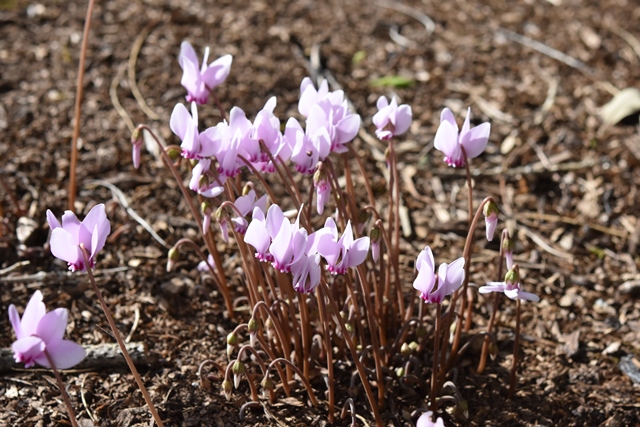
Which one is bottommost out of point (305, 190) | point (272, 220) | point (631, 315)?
point (631, 315)

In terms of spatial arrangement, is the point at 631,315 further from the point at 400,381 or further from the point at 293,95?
the point at 293,95

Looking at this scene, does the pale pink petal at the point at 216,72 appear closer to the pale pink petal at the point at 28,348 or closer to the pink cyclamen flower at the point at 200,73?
the pink cyclamen flower at the point at 200,73

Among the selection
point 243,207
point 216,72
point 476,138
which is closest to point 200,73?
point 216,72

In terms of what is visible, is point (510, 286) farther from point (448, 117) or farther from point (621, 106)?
point (621, 106)

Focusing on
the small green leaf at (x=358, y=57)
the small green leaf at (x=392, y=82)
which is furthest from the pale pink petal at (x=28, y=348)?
the small green leaf at (x=358, y=57)

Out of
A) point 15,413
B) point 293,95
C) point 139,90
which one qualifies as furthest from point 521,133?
point 15,413

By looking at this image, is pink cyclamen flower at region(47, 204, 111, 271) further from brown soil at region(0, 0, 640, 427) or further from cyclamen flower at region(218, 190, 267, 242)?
brown soil at region(0, 0, 640, 427)
